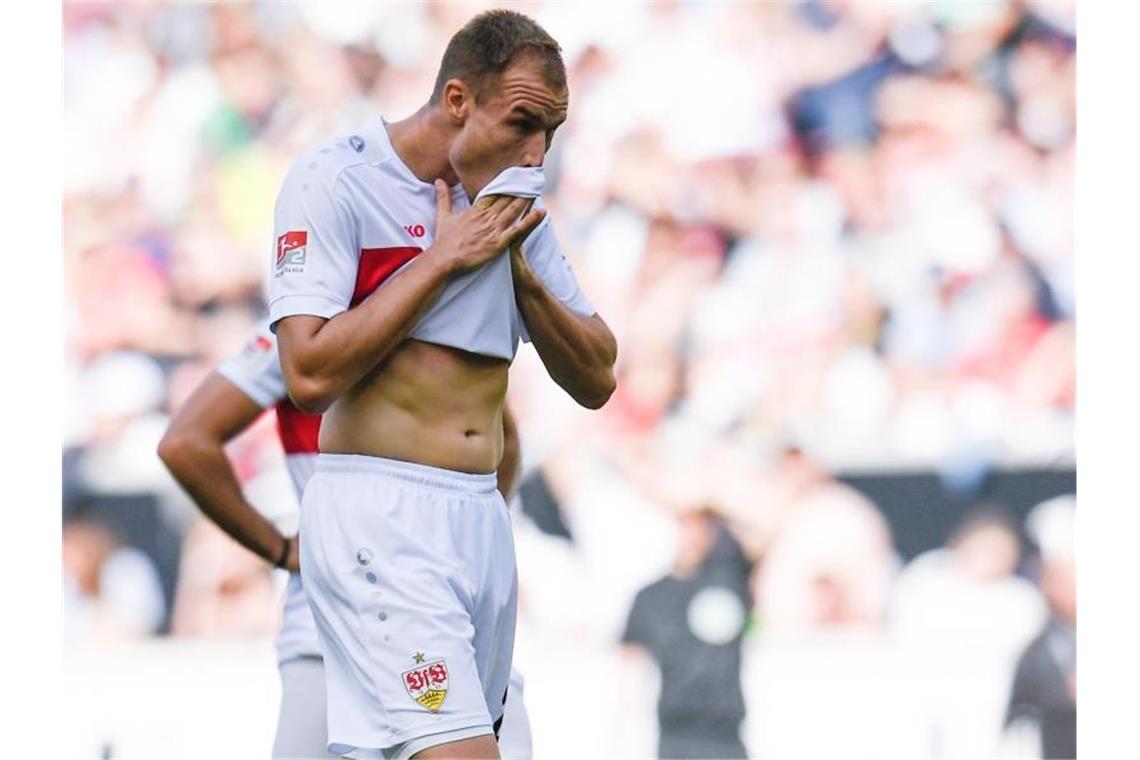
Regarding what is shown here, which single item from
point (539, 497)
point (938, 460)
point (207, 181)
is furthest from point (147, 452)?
point (938, 460)

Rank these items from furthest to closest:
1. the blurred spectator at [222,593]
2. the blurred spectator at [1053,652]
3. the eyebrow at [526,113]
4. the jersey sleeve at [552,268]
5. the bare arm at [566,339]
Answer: the blurred spectator at [222,593]
the blurred spectator at [1053,652]
the jersey sleeve at [552,268]
the bare arm at [566,339]
the eyebrow at [526,113]

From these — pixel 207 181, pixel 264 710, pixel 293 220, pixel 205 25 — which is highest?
pixel 205 25

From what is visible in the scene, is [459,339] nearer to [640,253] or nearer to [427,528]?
[427,528]

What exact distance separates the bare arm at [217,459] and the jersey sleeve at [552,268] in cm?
103

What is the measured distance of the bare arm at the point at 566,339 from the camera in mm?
3213

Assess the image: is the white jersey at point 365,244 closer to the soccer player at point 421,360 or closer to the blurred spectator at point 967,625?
the soccer player at point 421,360

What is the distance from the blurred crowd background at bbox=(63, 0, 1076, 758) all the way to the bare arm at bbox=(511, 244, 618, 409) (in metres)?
3.72

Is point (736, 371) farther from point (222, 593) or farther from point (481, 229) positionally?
point (481, 229)

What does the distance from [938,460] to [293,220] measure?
4.47 meters

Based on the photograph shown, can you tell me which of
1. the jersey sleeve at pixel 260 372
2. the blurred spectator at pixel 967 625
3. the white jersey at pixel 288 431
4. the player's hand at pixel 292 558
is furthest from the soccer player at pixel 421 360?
the blurred spectator at pixel 967 625

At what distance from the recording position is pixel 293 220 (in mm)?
3139

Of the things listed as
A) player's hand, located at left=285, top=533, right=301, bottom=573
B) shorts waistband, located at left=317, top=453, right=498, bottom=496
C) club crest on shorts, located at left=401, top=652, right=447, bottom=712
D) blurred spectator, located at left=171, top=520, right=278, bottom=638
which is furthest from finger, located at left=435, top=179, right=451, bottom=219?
blurred spectator, located at left=171, top=520, right=278, bottom=638

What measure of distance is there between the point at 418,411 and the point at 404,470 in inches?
4.2

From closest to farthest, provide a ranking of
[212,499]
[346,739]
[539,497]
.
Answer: [346,739] < [212,499] < [539,497]
